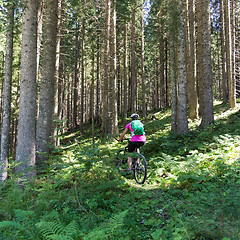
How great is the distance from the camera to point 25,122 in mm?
6414

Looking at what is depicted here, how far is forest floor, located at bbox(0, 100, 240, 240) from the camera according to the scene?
2.95 metres

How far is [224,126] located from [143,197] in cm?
716

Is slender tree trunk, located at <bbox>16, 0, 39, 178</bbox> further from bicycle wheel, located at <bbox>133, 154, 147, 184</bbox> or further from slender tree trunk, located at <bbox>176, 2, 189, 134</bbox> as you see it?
slender tree trunk, located at <bbox>176, 2, 189, 134</bbox>

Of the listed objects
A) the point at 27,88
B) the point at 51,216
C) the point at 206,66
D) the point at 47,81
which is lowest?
the point at 51,216

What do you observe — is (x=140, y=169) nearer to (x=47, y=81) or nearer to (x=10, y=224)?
(x=10, y=224)

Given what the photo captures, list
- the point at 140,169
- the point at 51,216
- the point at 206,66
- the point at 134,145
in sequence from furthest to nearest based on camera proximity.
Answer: the point at 206,66 → the point at 134,145 → the point at 140,169 → the point at 51,216

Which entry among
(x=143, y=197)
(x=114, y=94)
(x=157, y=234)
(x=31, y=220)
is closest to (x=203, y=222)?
(x=157, y=234)

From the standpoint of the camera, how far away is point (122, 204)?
424 cm

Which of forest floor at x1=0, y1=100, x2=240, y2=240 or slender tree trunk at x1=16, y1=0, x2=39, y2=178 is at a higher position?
slender tree trunk at x1=16, y1=0, x2=39, y2=178

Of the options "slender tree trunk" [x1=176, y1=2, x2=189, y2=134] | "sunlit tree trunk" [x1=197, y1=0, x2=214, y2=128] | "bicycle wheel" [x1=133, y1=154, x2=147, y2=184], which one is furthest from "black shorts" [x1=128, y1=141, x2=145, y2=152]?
"sunlit tree trunk" [x1=197, y1=0, x2=214, y2=128]

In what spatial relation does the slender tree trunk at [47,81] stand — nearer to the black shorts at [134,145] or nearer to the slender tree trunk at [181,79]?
the black shorts at [134,145]

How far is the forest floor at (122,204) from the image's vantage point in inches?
116

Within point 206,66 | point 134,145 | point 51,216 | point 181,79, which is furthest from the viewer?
point 206,66

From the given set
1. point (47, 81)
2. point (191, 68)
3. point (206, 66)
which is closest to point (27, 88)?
point (47, 81)
